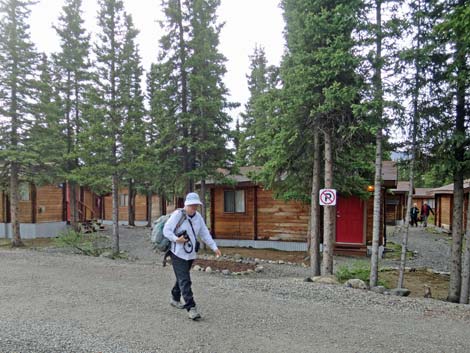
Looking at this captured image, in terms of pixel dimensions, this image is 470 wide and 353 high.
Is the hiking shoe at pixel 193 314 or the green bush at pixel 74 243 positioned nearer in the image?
the hiking shoe at pixel 193 314

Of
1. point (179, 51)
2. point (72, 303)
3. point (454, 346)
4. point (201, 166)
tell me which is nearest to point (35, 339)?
point (72, 303)

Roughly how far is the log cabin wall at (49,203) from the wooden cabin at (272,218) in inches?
436

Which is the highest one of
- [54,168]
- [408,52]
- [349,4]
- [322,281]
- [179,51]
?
[179,51]

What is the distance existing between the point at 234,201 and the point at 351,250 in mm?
6343

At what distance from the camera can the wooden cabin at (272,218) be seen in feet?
53.4

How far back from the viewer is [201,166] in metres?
15.8

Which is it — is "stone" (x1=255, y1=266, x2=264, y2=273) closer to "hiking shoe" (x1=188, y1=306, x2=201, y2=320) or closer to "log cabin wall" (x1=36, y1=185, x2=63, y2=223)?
"hiking shoe" (x1=188, y1=306, x2=201, y2=320)

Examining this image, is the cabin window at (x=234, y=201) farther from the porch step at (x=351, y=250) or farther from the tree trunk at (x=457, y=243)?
the tree trunk at (x=457, y=243)

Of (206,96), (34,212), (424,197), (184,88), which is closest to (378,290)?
(206,96)

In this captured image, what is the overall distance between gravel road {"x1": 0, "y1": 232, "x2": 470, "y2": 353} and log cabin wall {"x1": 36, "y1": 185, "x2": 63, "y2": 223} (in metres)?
15.1

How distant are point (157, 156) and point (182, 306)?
11156 millimetres

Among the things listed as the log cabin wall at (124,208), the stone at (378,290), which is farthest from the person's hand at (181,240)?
the log cabin wall at (124,208)

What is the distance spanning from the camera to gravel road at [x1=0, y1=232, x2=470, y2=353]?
4.42 m

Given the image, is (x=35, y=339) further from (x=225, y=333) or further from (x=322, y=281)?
(x=322, y=281)
